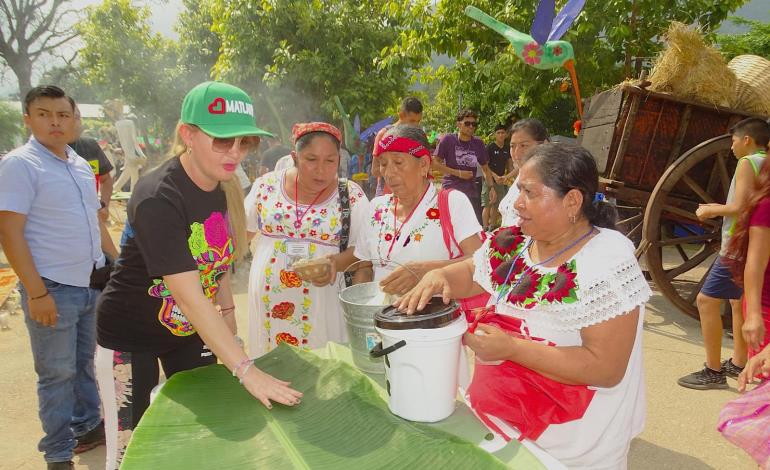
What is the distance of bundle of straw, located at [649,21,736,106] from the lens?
4.82 metres

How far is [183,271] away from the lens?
64.6 inches

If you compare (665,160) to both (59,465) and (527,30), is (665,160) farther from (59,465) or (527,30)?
(59,465)

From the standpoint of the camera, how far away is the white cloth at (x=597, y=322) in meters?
1.52

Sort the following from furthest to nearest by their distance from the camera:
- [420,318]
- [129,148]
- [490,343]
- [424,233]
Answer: [129,148] → [424,233] → [490,343] → [420,318]

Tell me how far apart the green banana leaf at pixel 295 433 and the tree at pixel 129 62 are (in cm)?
2671

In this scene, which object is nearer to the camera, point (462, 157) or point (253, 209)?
point (253, 209)

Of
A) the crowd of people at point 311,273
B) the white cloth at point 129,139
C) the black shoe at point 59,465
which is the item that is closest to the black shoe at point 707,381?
the crowd of people at point 311,273

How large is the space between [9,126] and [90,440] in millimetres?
46207

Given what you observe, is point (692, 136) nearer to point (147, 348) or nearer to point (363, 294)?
point (363, 294)

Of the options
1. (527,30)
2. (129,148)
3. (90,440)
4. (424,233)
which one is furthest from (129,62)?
(424,233)

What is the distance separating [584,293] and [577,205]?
30 centimetres

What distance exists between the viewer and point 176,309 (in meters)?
1.96

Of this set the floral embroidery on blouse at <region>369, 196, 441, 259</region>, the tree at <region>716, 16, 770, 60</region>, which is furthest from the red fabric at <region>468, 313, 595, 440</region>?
the tree at <region>716, 16, 770, 60</region>

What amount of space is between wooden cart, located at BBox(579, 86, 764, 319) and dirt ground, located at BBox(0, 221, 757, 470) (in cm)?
56
